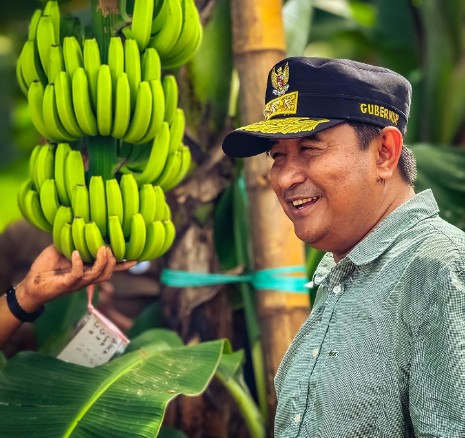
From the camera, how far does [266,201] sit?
312 centimetres

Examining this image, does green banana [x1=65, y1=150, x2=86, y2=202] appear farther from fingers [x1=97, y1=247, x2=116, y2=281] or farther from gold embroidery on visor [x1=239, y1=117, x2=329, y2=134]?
gold embroidery on visor [x1=239, y1=117, x2=329, y2=134]

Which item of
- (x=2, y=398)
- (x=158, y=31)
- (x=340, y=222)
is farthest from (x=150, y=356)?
(x=340, y=222)

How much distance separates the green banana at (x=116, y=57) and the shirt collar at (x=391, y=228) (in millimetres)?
1091

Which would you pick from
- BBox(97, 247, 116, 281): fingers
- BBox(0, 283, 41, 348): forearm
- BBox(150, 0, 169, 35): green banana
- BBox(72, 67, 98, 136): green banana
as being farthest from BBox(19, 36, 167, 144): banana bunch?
BBox(0, 283, 41, 348): forearm

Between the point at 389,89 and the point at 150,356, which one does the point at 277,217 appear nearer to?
the point at 150,356

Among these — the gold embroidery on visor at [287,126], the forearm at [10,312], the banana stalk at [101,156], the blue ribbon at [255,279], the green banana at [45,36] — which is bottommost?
the blue ribbon at [255,279]

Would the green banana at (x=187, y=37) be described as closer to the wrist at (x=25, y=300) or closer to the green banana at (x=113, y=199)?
the green banana at (x=113, y=199)

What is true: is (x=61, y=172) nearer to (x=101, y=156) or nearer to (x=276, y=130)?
(x=101, y=156)

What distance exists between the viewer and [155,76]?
2621 mm

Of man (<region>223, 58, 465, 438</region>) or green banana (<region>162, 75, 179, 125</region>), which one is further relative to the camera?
green banana (<region>162, 75, 179, 125</region>)

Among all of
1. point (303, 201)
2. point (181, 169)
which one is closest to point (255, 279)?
point (181, 169)

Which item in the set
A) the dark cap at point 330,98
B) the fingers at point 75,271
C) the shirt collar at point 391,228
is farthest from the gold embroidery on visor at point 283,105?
the fingers at point 75,271

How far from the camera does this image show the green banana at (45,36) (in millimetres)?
2680

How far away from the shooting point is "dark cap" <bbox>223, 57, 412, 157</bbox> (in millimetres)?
1722
